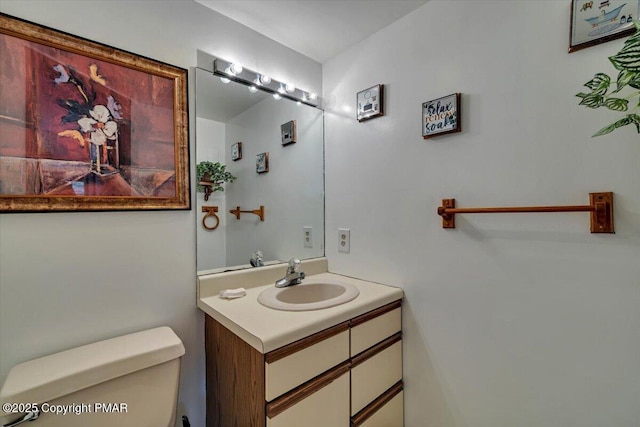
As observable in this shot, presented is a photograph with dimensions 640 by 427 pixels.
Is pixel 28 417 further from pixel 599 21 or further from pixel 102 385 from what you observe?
pixel 599 21

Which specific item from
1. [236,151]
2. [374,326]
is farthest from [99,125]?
[374,326]

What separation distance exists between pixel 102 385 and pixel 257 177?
1119mm

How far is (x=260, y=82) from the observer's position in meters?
1.56

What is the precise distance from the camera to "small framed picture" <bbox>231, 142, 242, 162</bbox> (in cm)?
150

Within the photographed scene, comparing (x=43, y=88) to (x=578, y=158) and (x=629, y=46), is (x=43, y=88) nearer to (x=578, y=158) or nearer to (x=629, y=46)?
(x=629, y=46)

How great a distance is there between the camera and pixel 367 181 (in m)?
1.62

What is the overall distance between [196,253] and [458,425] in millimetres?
1454

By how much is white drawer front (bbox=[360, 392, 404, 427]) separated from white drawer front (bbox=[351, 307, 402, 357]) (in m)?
0.33

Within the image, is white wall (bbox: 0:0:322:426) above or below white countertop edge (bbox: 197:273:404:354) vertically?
above

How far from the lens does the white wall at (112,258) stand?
0.95 m

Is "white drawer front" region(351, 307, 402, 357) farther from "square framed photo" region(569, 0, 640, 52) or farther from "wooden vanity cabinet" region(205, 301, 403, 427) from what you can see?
"square framed photo" region(569, 0, 640, 52)

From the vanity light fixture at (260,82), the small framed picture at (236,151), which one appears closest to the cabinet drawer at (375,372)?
the small framed picture at (236,151)

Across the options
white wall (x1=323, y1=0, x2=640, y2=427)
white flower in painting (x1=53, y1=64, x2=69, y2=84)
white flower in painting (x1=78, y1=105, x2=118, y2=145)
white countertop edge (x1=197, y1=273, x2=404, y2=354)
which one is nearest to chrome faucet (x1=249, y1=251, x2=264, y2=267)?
white countertop edge (x1=197, y1=273, x2=404, y2=354)

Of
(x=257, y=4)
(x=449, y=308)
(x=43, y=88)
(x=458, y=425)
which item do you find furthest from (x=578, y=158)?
(x=43, y=88)
